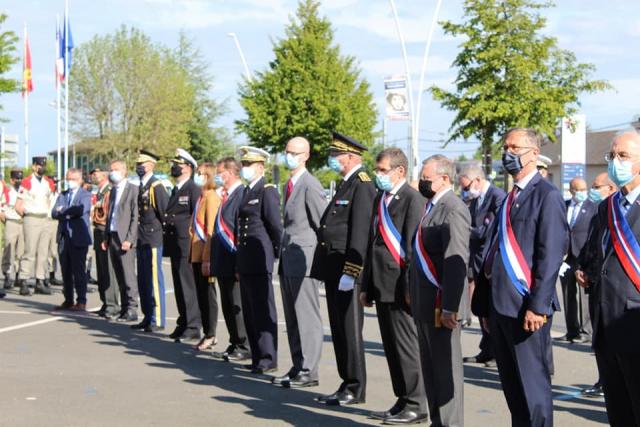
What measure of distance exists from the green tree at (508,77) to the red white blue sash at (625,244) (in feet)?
84.6

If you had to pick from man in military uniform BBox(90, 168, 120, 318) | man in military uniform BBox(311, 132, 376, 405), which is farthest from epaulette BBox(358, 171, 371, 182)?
man in military uniform BBox(90, 168, 120, 318)

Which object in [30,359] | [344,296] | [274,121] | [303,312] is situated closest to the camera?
[344,296]

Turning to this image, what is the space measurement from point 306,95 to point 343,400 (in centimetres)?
3490

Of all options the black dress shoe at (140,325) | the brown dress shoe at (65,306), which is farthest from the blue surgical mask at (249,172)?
the brown dress shoe at (65,306)

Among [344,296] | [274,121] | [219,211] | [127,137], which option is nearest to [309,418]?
[344,296]

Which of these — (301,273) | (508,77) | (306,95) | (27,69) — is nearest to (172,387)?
(301,273)

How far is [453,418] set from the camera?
727cm

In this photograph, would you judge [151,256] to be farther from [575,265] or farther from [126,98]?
[126,98]

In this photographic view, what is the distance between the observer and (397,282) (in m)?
8.10

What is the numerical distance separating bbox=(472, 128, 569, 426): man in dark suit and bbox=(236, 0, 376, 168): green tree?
3632cm

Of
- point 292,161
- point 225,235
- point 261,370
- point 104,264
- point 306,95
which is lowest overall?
point 261,370

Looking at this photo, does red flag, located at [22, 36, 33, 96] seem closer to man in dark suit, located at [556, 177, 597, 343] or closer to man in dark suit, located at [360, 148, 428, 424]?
man in dark suit, located at [556, 177, 597, 343]

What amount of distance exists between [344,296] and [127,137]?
6117 centimetres

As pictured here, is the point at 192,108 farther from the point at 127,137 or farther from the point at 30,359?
the point at 30,359
